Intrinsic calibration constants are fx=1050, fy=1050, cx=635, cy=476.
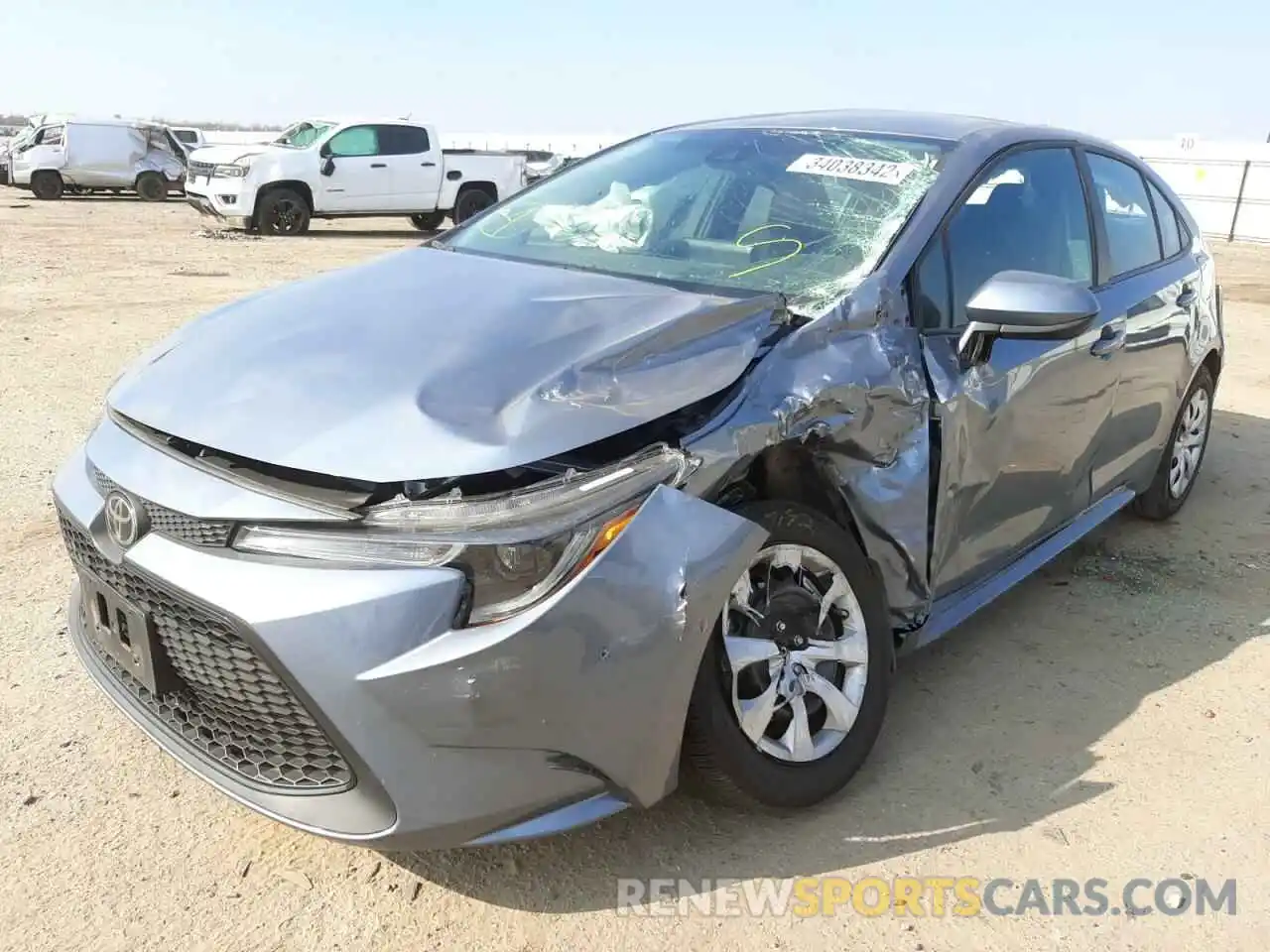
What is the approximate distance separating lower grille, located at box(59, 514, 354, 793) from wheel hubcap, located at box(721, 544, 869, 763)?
87cm

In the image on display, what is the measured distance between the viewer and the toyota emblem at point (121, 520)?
2.09 m

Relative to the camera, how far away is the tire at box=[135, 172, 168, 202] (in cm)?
2317

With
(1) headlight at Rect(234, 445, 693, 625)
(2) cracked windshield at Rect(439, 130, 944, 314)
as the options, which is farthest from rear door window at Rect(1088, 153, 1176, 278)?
(1) headlight at Rect(234, 445, 693, 625)

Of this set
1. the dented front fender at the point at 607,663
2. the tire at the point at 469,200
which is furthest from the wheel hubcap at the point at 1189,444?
the tire at the point at 469,200

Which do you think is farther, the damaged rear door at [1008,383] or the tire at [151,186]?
the tire at [151,186]

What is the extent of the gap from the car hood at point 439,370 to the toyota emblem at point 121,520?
0.17 m

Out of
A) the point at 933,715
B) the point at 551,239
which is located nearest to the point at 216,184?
the point at 551,239

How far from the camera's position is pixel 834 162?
3145mm

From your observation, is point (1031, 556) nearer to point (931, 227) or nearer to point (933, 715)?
point (933, 715)

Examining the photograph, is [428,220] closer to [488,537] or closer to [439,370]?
[439,370]

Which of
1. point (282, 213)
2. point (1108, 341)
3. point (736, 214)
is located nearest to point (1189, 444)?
point (1108, 341)

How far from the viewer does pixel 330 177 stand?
16.3 metres

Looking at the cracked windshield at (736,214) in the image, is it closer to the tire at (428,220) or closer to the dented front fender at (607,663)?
the dented front fender at (607,663)

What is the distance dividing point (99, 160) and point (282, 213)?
30.4 ft
